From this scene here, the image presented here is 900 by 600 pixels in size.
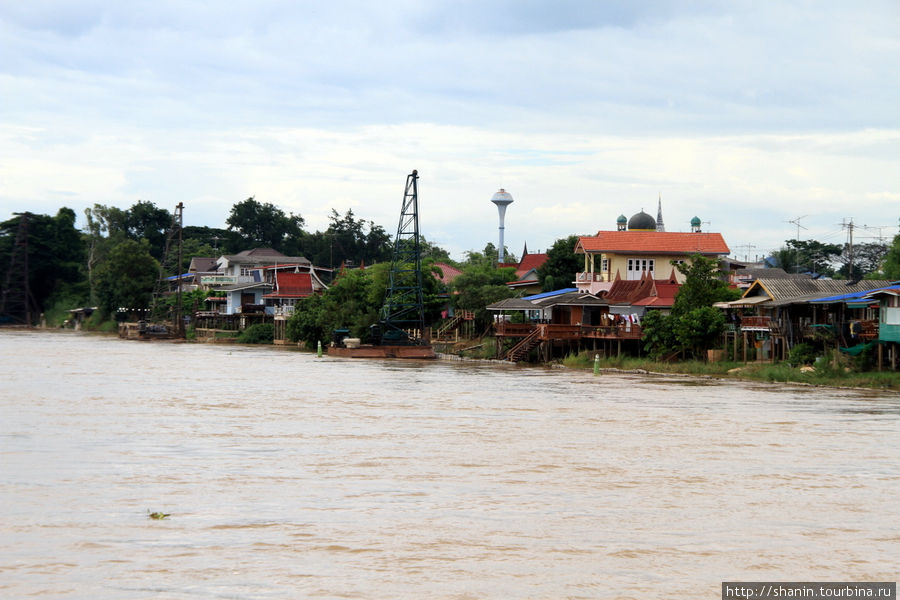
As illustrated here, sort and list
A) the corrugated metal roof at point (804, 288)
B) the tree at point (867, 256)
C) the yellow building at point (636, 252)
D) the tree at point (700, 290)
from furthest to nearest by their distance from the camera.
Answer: the tree at point (867, 256) → the yellow building at point (636, 252) → the tree at point (700, 290) → the corrugated metal roof at point (804, 288)

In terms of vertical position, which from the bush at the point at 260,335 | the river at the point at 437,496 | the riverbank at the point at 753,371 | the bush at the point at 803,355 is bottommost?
the river at the point at 437,496

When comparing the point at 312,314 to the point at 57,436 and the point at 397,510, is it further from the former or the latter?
the point at 397,510

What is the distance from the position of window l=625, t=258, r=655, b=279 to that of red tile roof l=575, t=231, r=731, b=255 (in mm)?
696

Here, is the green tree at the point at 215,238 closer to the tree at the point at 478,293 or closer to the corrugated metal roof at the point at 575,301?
the tree at the point at 478,293

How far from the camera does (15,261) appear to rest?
9956 centimetres

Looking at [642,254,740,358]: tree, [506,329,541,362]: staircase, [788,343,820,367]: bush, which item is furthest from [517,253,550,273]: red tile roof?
[788,343,820,367]: bush

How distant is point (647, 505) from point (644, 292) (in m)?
39.0

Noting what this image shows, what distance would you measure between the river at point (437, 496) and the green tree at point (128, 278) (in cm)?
6505

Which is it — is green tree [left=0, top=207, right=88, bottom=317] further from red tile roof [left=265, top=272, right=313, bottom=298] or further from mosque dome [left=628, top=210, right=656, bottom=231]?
mosque dome [left=628, top=210, right=656, bottom=231]

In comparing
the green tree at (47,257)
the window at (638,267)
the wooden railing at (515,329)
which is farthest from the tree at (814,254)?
the green tree at (47,257)

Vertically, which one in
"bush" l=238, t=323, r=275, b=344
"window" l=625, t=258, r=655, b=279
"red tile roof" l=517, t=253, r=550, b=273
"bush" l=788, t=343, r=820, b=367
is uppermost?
"red tile roof" l=517, t=253, r=550, b=273

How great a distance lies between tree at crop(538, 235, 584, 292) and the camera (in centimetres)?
6481

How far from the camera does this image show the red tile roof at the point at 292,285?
8044 cm

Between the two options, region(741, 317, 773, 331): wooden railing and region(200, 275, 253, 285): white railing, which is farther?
region(200, 275, 253, 285): white railing
